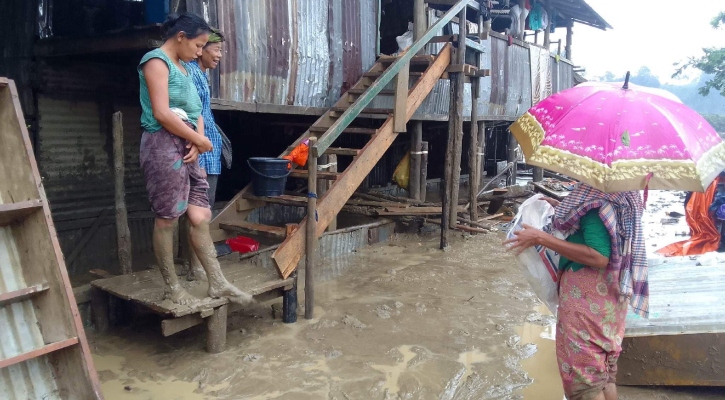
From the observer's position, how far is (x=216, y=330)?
408 cm

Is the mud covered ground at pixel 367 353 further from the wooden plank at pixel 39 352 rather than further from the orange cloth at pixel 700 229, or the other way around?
the orange cloth at pixel 700 229

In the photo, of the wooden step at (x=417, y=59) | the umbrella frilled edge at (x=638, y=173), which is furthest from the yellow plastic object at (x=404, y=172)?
the umbrella frilled edge at (x=638, y=173)

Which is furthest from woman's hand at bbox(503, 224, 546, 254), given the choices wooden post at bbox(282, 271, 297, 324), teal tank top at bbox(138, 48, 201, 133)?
wooden post at bbox(282, 271, 297, 324)

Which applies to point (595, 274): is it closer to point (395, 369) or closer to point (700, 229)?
point (395, 369)

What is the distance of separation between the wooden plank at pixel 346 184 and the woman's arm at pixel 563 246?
7.84ft

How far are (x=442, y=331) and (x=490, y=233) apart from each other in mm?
4590

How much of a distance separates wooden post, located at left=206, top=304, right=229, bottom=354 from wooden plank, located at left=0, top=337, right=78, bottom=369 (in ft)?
5.25

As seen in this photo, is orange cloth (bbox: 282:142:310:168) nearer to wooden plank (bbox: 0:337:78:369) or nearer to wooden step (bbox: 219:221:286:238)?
wooden step (bbox: 219:221:286:238)

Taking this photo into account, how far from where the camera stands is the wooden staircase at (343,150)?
15.7 ft

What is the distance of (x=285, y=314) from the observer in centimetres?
482

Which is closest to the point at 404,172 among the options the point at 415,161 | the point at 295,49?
the point at 415,161

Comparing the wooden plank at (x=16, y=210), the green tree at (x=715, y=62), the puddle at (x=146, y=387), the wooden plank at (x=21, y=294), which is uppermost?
the green tree at (x=715, y=62)

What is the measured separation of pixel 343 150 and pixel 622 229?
156 inches

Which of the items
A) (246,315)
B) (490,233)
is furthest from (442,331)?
(490,233)
